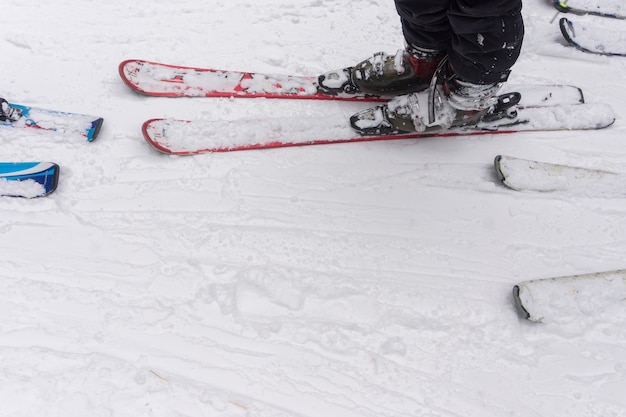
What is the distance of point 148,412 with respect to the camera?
1.47 metres

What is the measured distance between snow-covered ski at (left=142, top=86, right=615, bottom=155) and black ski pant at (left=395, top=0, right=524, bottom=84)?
42 centimetres

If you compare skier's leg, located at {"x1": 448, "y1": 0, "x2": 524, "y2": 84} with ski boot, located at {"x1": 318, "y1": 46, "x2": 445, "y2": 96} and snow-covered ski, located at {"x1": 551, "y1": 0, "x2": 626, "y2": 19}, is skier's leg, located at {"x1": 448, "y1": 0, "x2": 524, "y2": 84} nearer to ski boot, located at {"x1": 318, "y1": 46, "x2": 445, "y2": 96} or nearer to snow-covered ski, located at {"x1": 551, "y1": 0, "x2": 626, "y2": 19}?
ski boot, located at {"x1": 318, "y1": 46, "x2": 445, "y2": 96}

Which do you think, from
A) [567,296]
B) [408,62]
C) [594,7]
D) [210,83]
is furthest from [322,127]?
[594,7]

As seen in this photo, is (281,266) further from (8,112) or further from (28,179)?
(8,112)

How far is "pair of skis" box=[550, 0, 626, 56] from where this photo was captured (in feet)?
7.49

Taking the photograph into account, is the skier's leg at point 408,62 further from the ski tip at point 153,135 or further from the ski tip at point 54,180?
the ski tip at point 54,180

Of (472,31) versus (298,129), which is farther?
(298,129)

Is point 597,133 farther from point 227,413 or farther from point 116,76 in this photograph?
point 116,76

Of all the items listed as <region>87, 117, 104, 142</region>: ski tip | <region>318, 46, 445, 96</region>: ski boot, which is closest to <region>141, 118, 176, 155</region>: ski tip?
<region>87, 117, 104, 142</region>: ski tip

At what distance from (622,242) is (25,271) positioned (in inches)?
92.6

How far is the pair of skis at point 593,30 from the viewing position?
228 cm

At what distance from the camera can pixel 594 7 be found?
7.91 ft

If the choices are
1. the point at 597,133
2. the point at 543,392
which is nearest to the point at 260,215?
the point at 543,392

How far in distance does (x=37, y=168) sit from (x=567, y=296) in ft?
6.95
